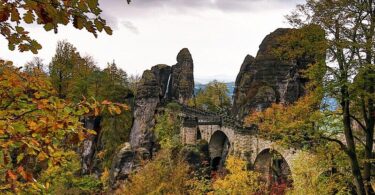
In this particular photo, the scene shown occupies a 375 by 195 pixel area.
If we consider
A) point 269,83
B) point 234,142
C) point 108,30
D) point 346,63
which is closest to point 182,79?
point 269,83

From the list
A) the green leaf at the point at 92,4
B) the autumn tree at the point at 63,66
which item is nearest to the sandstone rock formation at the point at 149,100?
the autumn tree at the point at 63,66

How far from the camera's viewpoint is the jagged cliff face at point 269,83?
1719 inches

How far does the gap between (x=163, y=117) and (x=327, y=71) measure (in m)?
32.8

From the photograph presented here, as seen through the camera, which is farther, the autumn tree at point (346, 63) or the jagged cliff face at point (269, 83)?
the jagged cliff face at point (269, 83)

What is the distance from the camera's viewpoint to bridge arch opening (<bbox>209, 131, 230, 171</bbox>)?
49197 mm

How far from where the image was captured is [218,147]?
50.5 m

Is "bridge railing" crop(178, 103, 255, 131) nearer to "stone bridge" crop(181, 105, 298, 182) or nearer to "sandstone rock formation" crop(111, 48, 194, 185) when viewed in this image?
"stone bridge" crop(181, 105, 298, 182)

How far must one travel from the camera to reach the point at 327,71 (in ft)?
46.7

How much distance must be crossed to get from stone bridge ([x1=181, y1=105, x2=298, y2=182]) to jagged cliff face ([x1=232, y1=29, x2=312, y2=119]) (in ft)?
9.58

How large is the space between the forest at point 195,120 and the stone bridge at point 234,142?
127mm

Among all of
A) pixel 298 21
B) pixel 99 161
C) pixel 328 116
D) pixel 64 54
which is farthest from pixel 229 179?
pixel 64 54

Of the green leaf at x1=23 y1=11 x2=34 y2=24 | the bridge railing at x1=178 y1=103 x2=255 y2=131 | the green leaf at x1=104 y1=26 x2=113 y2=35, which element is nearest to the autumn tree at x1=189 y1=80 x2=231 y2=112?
the bridge railing at x1=178 y1=103 x2=255 y2=131

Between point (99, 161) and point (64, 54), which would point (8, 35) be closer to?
point (99, 161)

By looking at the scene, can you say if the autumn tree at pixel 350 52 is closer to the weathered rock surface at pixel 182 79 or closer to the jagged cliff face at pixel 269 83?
the jagged cliff face at pixel 269 83
